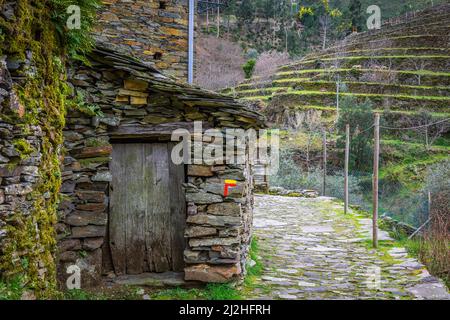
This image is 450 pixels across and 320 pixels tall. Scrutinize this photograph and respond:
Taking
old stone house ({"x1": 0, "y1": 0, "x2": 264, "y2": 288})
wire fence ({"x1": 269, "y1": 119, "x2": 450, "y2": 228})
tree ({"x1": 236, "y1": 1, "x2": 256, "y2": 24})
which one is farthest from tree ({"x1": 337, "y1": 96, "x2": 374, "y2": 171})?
tree ({"x1": 236, "y1": 1, "x2": 256, "y2": 24})

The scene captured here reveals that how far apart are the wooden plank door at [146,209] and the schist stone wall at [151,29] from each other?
2.52 metres

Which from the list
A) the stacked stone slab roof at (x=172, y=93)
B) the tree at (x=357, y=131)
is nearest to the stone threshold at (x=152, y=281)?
the stacked stone slab roof at (x=172, y=93)

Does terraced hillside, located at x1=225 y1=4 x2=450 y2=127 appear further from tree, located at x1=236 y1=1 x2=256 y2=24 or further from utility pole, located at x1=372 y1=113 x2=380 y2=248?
utility pole, located at x1=372 y1=113 x2=380 y2=248

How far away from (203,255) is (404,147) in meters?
18.5

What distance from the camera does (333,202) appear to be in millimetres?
13164

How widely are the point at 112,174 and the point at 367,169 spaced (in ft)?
50.9

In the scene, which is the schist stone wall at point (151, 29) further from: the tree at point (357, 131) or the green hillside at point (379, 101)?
the tree at point (357, 131)

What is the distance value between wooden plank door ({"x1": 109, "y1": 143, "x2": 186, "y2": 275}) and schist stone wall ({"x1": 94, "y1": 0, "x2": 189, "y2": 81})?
2521 millimetres

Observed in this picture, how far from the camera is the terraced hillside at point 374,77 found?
2553cm

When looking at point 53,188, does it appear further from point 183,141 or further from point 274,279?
point 274,279

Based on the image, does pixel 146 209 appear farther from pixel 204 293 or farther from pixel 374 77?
pixel 374 77

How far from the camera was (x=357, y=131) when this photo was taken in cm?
1838

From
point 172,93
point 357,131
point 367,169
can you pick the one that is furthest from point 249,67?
point 172,93
